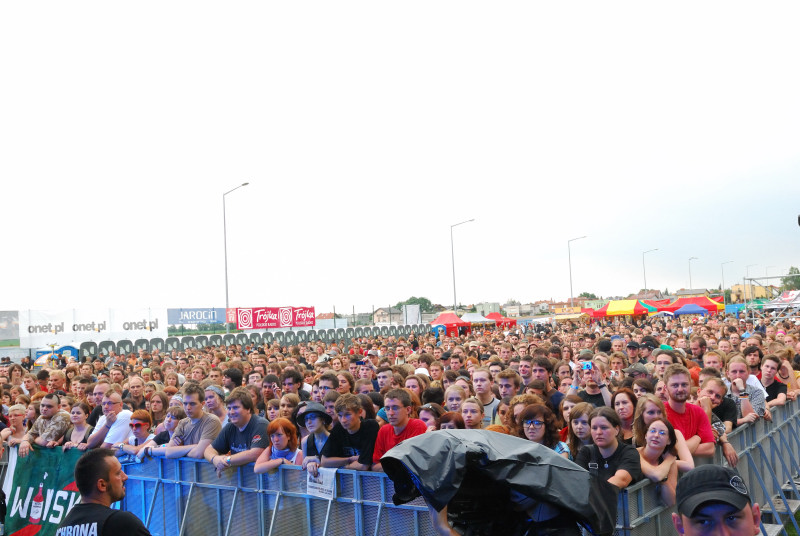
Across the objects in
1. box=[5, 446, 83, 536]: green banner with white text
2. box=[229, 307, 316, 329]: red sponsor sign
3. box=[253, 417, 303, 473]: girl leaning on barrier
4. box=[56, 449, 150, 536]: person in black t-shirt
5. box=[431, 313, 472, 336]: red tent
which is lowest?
box=[5, 446, 83, 536]: green banner with white text

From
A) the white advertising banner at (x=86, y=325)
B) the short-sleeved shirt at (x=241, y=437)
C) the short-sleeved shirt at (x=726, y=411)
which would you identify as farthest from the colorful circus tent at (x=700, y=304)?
the short-sleeved shirt at (x=241, y=437)

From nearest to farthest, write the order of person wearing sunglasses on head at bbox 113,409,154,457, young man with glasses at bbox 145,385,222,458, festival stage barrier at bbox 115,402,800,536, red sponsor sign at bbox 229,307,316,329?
festival stage barrier at bbox 115,402,800,536, young man with glasses at bbox 145,385,222,458, person wearing sunglasses on head at bbox 113,409,154,457, red sponsor sign at bbox 229,307,316,329

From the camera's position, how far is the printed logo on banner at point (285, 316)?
39.7 m

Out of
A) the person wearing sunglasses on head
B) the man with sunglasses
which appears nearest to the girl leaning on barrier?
the person wearing sunglasses on head

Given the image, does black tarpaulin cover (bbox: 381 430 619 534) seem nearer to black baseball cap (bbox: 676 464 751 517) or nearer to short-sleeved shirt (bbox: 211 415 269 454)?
black baseball cap (bbox: 676 464 751 517)

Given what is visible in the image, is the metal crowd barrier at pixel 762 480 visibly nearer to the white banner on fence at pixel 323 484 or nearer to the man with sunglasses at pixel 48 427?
the white banner on fence at pixel 323 484

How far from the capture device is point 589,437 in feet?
17.9

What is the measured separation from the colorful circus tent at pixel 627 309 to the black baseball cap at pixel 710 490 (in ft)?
150

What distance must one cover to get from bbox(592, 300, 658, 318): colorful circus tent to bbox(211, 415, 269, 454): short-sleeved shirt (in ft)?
138

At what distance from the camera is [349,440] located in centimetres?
634

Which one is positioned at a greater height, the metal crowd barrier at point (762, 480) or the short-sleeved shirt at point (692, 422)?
the short-sleeved shirt at point (692, 422)

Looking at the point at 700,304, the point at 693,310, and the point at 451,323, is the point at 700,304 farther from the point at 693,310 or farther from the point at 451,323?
the point at 451,323

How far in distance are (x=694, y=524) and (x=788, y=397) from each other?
7.55m

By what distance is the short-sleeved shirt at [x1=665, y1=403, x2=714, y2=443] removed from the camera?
594 cm
